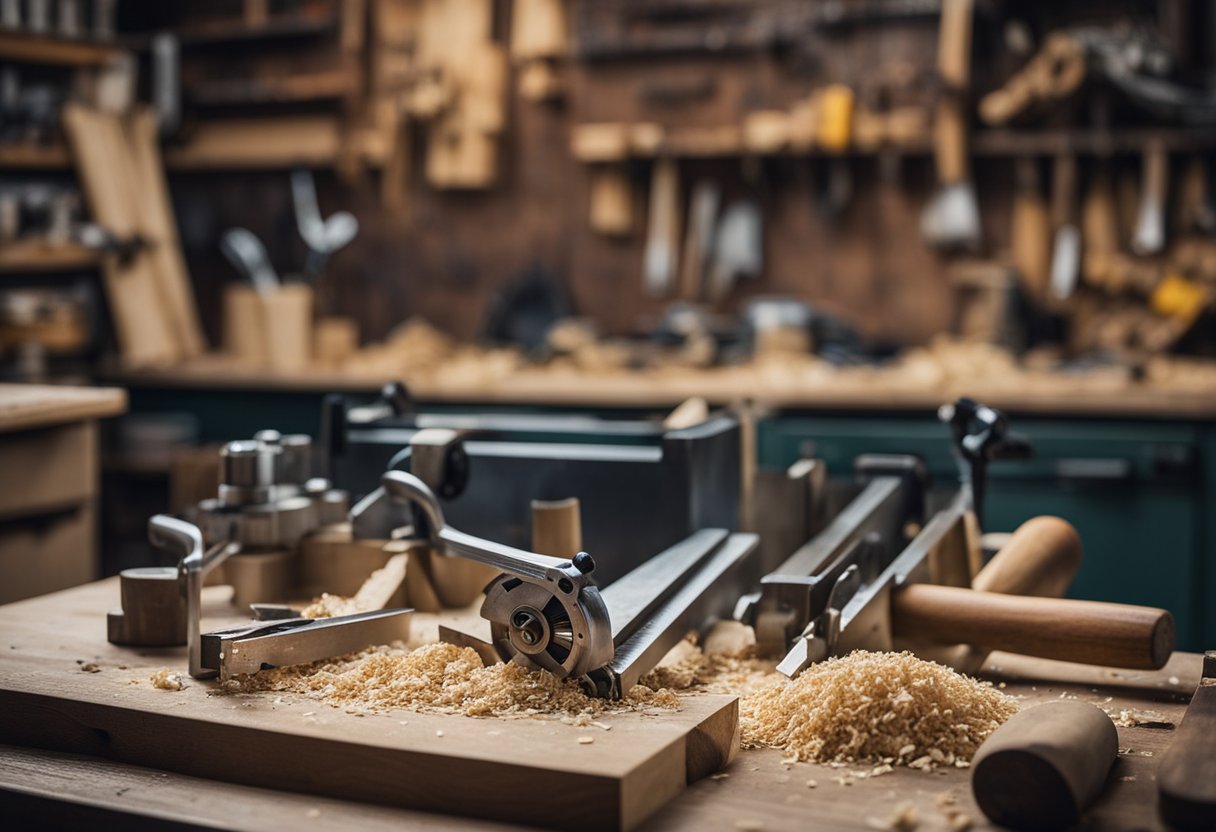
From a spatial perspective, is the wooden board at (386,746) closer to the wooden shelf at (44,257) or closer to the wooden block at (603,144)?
the wooden shelf at (44,257)

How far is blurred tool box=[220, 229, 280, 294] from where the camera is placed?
16.1 feet

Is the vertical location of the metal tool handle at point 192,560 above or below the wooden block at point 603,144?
below

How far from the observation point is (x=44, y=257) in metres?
4.33

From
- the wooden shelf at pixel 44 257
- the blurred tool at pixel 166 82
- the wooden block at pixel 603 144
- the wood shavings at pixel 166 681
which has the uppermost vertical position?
the blurred tool at pixel 166 82

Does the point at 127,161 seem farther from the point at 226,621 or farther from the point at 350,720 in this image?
the point at 350,720

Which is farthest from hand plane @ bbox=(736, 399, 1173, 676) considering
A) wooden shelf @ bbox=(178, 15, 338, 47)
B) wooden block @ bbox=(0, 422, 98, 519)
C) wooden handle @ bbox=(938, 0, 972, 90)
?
wooden shelf @ bbox=(178, 15, 338, 47)

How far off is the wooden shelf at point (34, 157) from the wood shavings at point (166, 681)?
3.63 meters

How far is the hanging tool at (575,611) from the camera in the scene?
116cm

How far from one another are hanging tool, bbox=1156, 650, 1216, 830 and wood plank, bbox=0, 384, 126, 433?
199 centimetres

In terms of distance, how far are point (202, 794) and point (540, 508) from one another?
56 cm

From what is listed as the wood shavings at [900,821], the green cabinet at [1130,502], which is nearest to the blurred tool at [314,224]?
the green cabinet at [1130,502]

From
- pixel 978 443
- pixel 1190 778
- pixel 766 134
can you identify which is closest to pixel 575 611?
pixel 1190 778

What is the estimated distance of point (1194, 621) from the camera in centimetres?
329

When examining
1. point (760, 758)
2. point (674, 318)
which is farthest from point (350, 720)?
point (674, 318)
